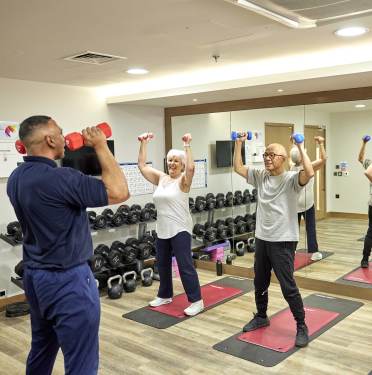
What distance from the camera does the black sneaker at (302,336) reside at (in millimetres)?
2965

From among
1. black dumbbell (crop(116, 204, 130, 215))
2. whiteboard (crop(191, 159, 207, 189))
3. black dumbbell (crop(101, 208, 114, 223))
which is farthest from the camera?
whiteboard (crop(191, 159, 207, 189))

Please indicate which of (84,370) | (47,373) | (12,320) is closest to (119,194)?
(84,370)

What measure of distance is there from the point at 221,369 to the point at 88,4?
7.29 ft

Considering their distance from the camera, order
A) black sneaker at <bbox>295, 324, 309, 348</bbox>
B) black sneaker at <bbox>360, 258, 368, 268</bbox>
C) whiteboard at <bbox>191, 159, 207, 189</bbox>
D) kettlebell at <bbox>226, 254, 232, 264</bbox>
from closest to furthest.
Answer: black sneaker at <bbox>295, 324, 309, 348</bbox> → black sneaker at <bbox>360, 258, 368, 268</bbox> → kettlebell at <bbox>226, 254, 232, 264</bbox> → whiteboard at <bbox>191, 159, 207, 189</bbox>

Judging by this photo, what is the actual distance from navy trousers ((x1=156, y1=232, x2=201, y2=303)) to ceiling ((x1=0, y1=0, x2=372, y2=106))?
147 centimetres

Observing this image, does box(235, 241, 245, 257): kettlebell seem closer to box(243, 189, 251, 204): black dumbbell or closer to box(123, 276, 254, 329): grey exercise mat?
box(243, 189, 251, 204): black dumbbell

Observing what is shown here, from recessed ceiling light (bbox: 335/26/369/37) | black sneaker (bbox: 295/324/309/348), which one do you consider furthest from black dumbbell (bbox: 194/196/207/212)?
recessed ceiling light (bbox: 335/26/369/37)

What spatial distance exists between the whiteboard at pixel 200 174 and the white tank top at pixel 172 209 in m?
1.74

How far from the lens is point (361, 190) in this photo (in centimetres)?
417

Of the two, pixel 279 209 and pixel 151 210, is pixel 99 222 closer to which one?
pixel 151 210

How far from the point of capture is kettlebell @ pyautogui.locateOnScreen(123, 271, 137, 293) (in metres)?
4.37

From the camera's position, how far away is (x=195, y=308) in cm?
367

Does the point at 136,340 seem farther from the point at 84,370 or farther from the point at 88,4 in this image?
the point at 88,4

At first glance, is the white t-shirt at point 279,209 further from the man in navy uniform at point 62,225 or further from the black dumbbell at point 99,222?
the black dumbbell at point 99,222
